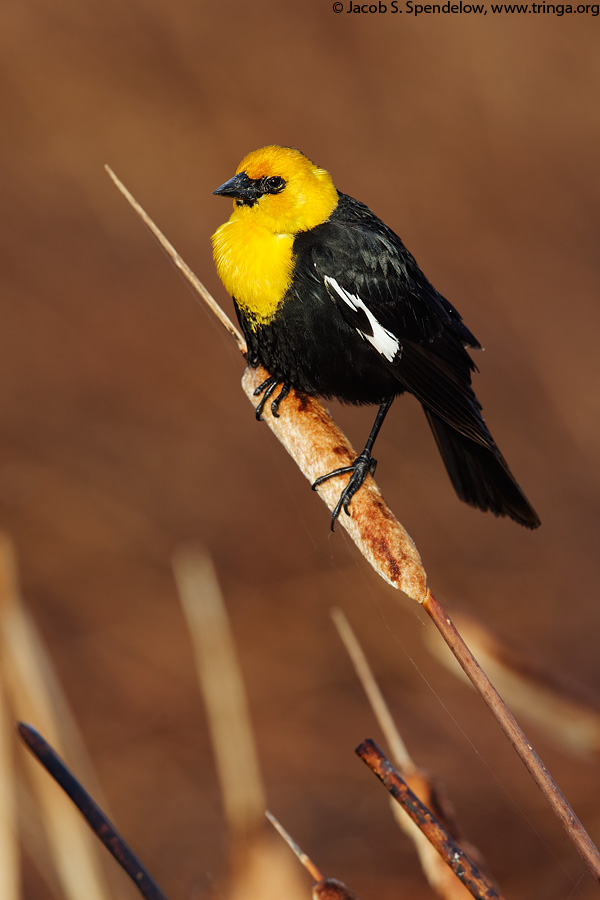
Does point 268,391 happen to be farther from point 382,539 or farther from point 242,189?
point 382,539

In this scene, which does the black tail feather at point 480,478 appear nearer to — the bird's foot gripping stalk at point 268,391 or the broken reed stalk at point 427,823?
the bird's foot gripping stalk at point 268,391

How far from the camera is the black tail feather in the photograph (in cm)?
156

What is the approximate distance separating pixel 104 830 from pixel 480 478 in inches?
41.9

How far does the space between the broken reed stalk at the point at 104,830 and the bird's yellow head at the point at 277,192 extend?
1.01m

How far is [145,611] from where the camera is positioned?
8.93ft

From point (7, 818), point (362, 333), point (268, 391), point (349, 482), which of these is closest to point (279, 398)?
point (268, 391)

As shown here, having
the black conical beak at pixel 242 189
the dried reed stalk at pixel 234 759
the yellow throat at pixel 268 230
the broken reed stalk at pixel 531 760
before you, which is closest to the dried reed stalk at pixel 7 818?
the dried reed stalk at pixel 234 759

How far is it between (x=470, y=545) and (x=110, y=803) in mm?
1509

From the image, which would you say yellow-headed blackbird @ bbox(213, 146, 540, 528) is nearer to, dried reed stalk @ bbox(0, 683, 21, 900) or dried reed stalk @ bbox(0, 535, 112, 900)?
dried reed stalk @ bbox(0, 535, 112, 900)

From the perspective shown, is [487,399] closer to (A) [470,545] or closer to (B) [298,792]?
(A) [470,545]

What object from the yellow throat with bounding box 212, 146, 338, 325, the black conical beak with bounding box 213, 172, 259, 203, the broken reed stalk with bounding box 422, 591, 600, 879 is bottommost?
the broken reed stalk with bounding box 422, 591, 600, 879

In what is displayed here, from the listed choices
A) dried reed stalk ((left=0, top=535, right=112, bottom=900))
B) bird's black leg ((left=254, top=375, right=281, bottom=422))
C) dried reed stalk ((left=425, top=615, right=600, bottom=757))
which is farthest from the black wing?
dried reed stalk ((left=0, top=535, right=112, bottom=900))

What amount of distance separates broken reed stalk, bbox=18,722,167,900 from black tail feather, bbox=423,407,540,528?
0.92 m

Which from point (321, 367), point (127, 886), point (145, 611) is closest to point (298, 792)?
point (145, 611)
